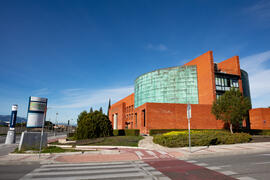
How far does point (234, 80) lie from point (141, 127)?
2823 centimetres

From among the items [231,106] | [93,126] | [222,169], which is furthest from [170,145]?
[231,106]

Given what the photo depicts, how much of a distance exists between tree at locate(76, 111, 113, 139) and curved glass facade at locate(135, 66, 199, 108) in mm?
27237

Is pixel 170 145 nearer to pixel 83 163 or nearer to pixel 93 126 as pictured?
pixel 83 163

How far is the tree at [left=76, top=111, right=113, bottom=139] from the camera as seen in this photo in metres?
26.4

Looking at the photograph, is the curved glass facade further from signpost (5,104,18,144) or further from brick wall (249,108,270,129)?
signpost (5,104,18,144)

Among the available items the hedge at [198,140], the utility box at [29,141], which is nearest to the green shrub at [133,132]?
the hedge at [198,140]

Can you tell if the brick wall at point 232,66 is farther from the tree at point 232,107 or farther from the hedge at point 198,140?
the hedge at point 198,140

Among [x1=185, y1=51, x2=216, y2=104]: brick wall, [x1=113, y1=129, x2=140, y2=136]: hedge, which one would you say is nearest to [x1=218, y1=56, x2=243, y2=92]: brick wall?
[x1=185, y1=51, x2=216, y2=104]: brick wall

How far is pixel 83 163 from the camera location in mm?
Result: 10352

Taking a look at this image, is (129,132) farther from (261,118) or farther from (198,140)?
(261,118)

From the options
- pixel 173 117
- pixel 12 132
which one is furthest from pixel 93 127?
pixel 173 117

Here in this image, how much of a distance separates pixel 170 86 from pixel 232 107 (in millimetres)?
24566

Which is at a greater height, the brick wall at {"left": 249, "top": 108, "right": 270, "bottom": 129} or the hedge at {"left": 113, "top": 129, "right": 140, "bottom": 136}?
the brick wall at {"left": 249, "top": 108, "right": 270, "bottom": 129}

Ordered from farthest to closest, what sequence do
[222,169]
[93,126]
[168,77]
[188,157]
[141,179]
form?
1. [168,77]
2. [93,126]
3. [188,157]
4. [222,169]
5. [141,179]
